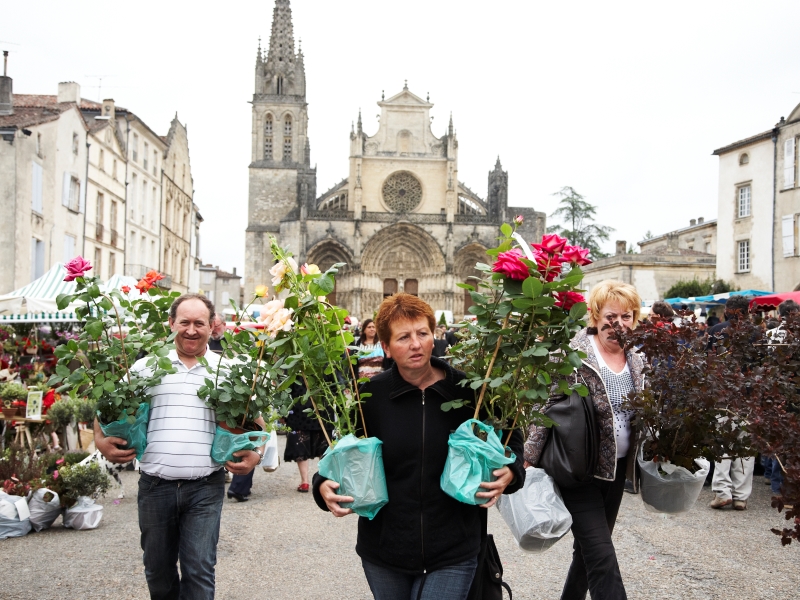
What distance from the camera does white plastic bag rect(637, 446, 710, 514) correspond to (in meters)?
3.58

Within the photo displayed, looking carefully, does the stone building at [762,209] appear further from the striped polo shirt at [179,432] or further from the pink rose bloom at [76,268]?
the pink rose bloom at [76,268]

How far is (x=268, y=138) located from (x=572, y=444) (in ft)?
165

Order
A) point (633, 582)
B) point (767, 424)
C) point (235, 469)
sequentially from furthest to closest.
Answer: point (633, 582) < point (235, 469) < point (767, 424)

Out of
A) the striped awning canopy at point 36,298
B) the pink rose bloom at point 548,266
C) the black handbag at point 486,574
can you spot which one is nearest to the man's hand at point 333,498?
the black handbag at point 486,574

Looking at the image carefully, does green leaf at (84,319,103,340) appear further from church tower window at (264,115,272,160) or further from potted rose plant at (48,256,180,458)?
church tower window at (264,115,272,160)

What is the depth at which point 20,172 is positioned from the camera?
21047 millimetres

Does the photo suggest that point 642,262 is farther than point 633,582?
Yes

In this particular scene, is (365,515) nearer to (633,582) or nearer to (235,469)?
(235,469)

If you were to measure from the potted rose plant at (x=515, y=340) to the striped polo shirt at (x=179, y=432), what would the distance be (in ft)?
4.52

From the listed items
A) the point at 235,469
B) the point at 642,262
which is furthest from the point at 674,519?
the point at 642,262

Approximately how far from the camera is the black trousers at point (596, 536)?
3.40 metres

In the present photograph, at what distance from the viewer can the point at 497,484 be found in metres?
2.58

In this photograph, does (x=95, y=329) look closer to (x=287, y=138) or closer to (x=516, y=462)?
(x=516, y=462)

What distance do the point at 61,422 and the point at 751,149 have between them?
87.4 feet
